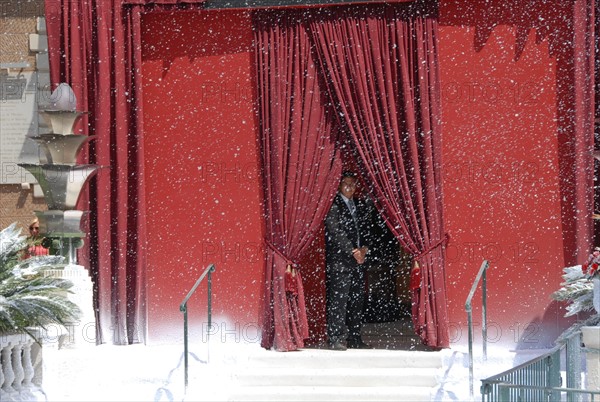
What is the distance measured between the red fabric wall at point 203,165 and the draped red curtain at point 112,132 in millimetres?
176

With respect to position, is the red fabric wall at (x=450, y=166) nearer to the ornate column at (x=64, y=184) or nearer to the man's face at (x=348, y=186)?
the man's face at (x=348, y=186)

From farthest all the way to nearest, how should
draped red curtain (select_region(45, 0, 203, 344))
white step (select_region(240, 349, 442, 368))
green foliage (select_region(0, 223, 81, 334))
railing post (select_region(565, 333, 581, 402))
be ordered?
1. draped red curtain (select_region(45, 0, 203, 344))
2. white step (select_region(240, 349, 442, 368))
3. railing post (select_region(565, 333, 581, 402))
4. green foliage (select_region(0, 223, 81, 334))

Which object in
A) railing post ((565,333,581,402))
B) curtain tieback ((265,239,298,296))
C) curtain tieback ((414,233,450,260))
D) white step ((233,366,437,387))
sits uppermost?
curtain tieback ((414,233,450,260))

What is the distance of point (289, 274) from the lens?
10047mm

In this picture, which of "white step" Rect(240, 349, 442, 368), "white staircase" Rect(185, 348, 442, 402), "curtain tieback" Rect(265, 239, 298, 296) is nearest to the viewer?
"white staircase" Rect(185, 348, 442, 402)

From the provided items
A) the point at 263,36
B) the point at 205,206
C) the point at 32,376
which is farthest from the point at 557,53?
the point at 32,376

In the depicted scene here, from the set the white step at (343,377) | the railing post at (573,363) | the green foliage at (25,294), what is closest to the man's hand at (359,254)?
the white step at (343,377)

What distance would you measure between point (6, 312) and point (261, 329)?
3450 millimetres

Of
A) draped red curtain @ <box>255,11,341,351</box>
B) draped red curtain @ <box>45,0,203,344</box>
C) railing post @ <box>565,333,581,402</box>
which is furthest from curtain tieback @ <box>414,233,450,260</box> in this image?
draped red curtain @ <box>45,0,203,344</box>

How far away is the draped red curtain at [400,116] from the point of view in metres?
9.97

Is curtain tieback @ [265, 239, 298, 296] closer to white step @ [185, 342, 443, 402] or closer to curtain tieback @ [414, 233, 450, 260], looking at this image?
white step @ [185, 342, 443, 402]

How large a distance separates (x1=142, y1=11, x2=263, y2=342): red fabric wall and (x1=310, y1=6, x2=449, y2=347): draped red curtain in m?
0.94

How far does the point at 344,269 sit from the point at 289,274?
0.51 metres

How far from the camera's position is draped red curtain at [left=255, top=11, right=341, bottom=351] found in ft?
33.2
